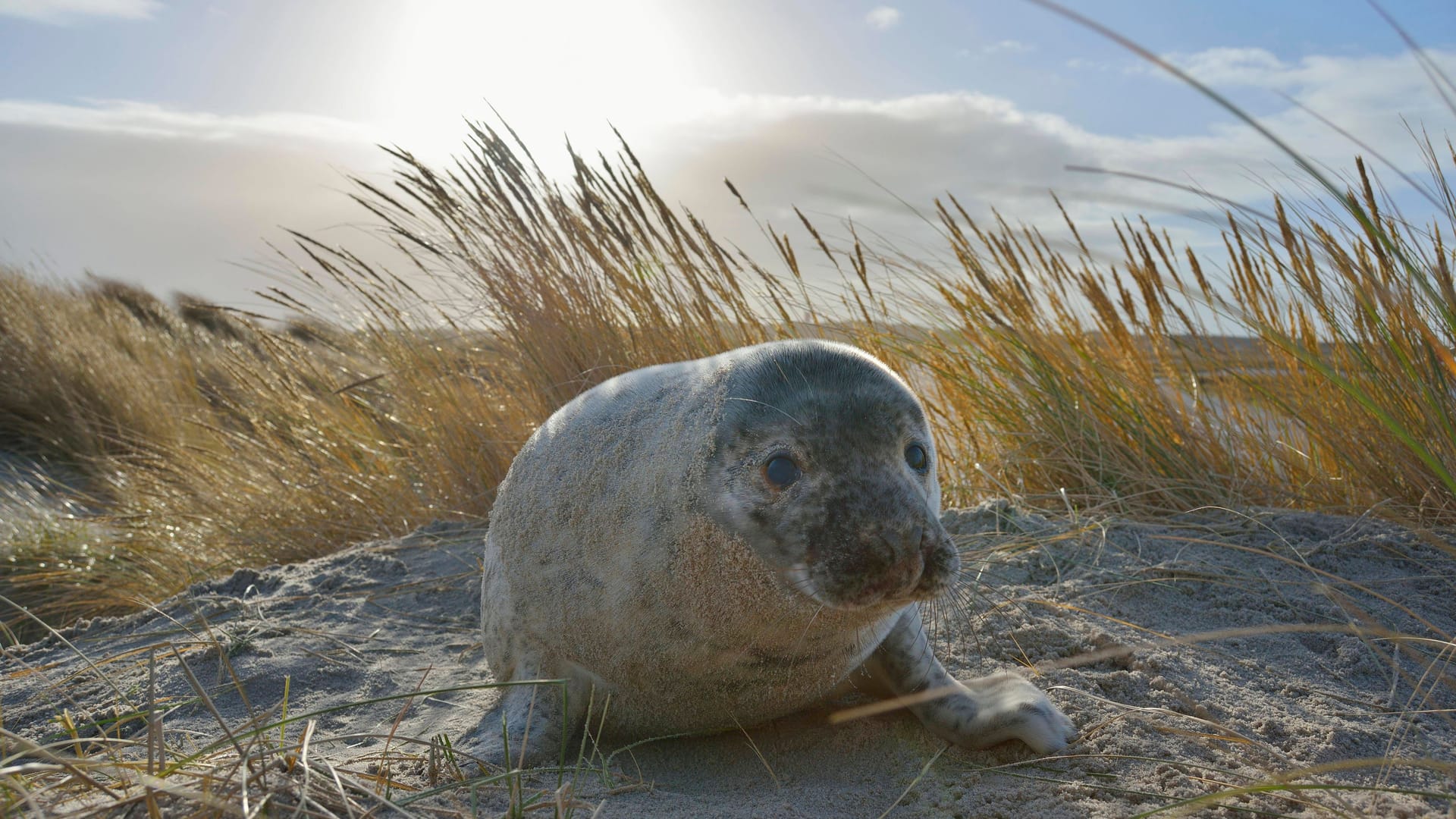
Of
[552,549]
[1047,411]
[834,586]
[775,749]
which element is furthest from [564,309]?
[834,586]

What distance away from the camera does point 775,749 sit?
228 centimetres

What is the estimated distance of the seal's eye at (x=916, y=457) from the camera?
204 centimetres

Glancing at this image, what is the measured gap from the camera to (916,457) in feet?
6.75

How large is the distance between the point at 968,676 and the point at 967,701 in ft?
1.36

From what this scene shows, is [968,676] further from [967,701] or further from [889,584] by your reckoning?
[889,584]

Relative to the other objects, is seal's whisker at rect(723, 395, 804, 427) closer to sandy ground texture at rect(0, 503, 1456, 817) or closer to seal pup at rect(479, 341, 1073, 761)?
seal pup at rect(479, 341, 1073, 761)

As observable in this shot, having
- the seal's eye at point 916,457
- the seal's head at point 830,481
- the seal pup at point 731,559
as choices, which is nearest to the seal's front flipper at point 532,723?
the seal pup at point 731,559

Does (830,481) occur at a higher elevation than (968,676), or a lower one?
higher

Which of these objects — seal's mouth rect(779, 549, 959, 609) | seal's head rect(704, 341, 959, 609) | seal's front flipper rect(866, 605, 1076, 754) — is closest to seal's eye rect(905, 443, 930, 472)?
seal's head rect(704, 341, 959, 609)

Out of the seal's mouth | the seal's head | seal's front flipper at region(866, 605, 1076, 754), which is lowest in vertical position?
seal's front flipper at region(866, 605, 1076, 754)

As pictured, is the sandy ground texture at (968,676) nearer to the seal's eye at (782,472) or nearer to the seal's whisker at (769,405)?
the seal's eye at (782,472)

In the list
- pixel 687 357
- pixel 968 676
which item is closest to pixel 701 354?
pixel 687 357

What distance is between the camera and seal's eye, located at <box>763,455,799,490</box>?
1.90 m

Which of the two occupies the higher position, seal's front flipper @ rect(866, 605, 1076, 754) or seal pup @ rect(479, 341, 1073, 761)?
seal pup @ rect(479, 341, 1073, 761)
